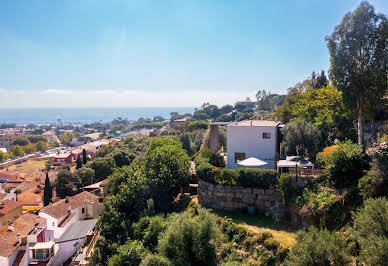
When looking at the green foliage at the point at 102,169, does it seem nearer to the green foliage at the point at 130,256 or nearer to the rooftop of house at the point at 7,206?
the rooftop of house at the point at 7,206

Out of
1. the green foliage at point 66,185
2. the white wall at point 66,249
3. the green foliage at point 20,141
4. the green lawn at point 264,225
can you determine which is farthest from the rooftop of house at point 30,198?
the green foliage at point 20,141

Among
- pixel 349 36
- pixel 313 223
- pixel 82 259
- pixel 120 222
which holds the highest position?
pixel 349 36

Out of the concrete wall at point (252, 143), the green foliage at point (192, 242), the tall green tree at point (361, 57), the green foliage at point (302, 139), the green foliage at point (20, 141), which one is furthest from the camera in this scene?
the green foliage at point (20, 141)

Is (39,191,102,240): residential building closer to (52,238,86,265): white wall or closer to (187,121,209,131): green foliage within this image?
(52,238,86,265): white wall

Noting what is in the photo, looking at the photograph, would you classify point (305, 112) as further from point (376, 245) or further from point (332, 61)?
point (376, 245)

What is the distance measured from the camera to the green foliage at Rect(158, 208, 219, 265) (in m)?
14.2

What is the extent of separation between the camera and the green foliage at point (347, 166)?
14773mm

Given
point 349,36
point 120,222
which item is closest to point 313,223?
point 349,36

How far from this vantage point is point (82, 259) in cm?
2422

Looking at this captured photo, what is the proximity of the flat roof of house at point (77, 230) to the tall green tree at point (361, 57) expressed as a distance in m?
28.5

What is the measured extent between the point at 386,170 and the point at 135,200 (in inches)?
701

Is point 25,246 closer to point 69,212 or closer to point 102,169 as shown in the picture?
point 69,212

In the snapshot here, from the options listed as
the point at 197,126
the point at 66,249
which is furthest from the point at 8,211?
the point at 197,126

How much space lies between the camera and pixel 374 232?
9570mm
